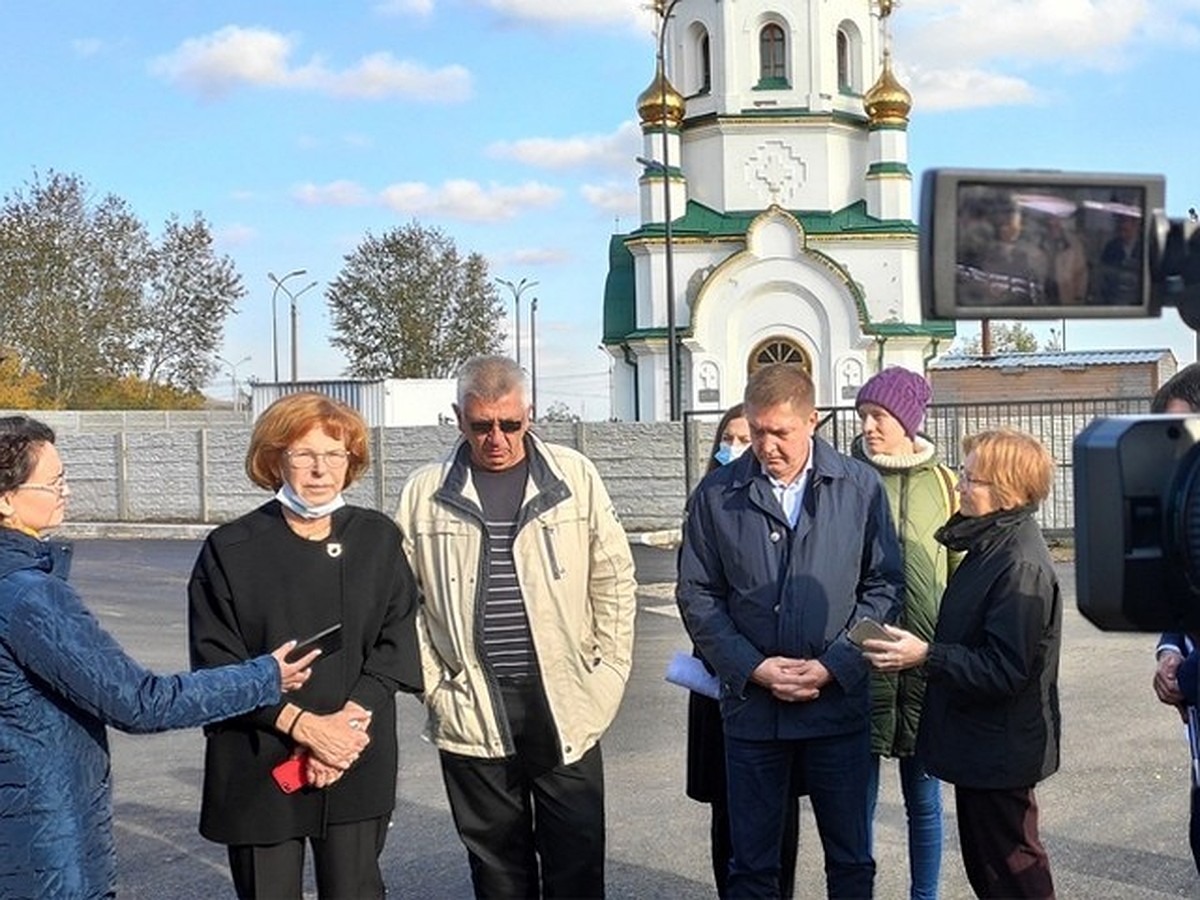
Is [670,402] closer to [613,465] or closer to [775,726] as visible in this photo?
[613,465]

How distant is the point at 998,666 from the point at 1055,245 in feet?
7.15

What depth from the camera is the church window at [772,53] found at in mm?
35856

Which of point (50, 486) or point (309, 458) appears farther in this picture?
point (309, 458)

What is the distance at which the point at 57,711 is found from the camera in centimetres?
336

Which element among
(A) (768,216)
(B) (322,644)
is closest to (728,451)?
(B) (322,644)

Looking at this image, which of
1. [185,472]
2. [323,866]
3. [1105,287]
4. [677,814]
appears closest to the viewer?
[1105,287]

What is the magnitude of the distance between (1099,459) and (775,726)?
2.33 metres

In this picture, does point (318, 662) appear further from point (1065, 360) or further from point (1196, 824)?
point (1065, 360)

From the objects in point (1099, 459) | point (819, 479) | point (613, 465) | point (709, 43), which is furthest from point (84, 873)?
point (709, 43)

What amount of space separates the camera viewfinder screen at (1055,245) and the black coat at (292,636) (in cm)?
229

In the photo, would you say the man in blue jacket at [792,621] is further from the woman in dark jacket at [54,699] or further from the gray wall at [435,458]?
the gray wall at [435,458]

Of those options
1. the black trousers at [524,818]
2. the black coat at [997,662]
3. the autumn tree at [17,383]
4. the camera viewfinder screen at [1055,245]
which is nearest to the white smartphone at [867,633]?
the black coat at [997,662]

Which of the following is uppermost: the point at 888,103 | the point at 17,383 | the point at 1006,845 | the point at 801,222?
the point at 888,103

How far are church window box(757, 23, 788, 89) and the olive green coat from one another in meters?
32.6
